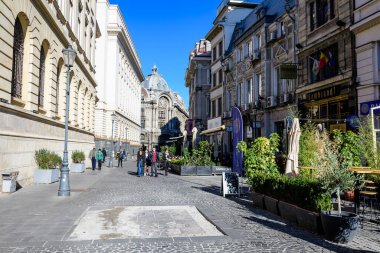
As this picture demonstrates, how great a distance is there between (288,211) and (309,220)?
1063mm

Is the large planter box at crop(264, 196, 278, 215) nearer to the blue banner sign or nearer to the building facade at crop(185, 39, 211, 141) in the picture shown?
the blue banner sign

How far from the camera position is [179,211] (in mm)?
9797

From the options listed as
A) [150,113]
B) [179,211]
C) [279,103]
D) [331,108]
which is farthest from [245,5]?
[150,113]

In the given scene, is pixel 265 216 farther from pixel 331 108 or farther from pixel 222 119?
pixel 222 119

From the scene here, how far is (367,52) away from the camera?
16484 mm

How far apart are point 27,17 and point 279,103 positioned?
659 inches

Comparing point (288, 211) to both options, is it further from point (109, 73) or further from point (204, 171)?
point (109, 73)

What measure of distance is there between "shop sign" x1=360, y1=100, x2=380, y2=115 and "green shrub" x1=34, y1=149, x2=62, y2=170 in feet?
46.1

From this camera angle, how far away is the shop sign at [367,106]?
15.6 m

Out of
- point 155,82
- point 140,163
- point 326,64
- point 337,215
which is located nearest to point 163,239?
point 337,215

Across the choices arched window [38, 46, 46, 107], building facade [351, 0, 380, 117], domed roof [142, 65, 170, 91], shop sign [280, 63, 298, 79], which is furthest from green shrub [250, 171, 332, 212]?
domed roof [142, 65, 170, 91]

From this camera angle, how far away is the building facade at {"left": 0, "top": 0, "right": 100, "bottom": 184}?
42.4 feet

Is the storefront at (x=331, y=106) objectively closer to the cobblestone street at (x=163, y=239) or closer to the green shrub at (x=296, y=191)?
the green shrub at (x=296, y=191)

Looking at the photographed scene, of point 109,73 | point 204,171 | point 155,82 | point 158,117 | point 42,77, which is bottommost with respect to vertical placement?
point 204,171
